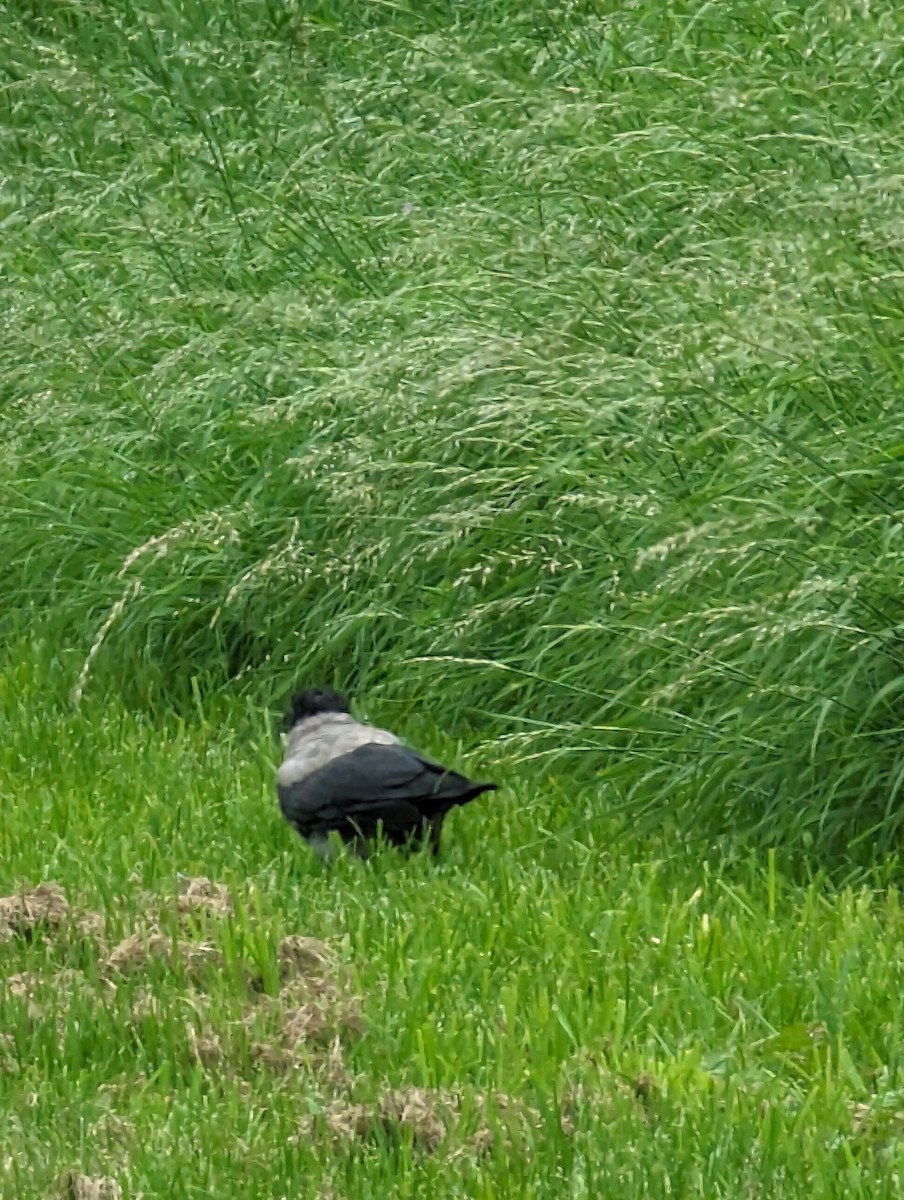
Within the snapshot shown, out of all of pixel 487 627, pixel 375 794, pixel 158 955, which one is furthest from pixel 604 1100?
pixel 487 627

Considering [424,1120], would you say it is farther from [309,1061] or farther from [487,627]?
[487,627]

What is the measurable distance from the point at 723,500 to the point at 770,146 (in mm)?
1721

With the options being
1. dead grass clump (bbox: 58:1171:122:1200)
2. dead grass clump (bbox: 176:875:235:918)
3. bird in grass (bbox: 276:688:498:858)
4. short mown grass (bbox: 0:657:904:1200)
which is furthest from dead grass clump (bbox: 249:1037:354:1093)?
bird in grass (bbox: 276:688:498:858)

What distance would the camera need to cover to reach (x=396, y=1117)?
3631 mm

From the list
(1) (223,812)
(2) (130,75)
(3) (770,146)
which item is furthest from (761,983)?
(2) (130,75)

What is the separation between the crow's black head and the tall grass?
0.74ft

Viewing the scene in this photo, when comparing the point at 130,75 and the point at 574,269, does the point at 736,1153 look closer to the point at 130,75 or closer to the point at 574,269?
the point at 574,269

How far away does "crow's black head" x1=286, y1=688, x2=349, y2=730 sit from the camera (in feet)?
17.9

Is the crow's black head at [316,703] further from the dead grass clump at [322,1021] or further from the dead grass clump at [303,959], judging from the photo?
the dead grass clump at [322,1021]

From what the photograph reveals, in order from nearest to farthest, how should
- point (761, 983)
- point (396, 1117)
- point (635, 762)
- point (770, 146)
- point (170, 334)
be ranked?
point (396, 1117)
point (761, 983)
point (635, 762)
point (770, 146)
point (170, 334)

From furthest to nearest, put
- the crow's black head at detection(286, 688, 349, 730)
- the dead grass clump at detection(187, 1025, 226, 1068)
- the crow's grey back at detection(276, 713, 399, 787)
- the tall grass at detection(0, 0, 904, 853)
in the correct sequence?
the crow's black head at detection(286, 688, 349, 730) < the crow's grey back at detection(276, 713, 399, 787) < the tall grass at detection(0, 0, 904, 853) < the dead grass clump at detection(187, 1025, 226, 1068)

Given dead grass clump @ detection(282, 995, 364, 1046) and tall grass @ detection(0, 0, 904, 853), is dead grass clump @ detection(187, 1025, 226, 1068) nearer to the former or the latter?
dead grass clump @ detection(282, 995, 364, 1046)

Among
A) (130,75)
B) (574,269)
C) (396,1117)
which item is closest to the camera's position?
(396,1117)

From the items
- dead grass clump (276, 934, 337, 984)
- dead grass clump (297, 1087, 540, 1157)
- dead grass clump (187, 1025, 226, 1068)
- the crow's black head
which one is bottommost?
the crow's black head
